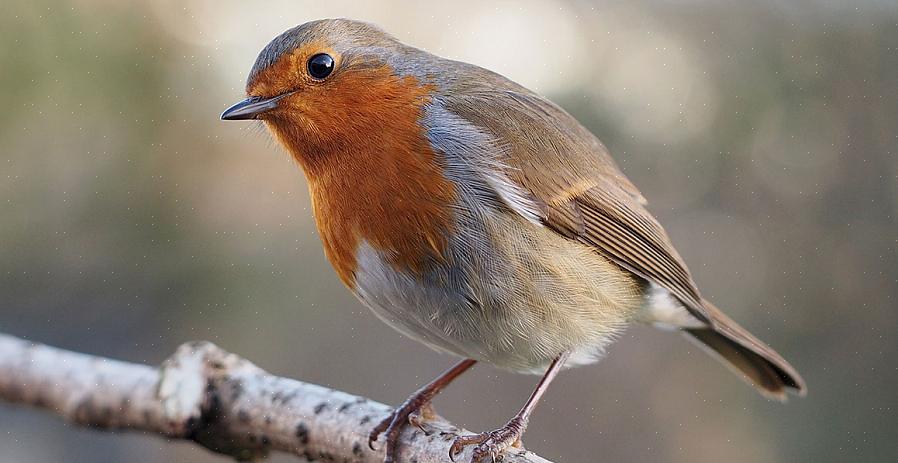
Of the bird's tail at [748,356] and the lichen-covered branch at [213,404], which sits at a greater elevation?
the bird's tail at [748,356]

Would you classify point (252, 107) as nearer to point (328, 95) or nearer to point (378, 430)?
point (328, 95)

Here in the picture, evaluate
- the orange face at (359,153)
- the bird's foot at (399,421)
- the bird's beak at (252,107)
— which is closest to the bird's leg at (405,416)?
the bird's foot at (399,421)

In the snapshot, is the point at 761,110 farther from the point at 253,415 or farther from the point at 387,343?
the point at 253,415

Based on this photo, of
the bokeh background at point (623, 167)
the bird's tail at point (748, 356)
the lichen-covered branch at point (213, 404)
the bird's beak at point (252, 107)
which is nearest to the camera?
the bird's beak at point (252, 107)

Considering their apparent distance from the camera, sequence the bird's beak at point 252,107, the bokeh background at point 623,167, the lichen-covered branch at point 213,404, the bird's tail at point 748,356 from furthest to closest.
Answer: the bokeh background at point 623,167
the bird's tail at point 748,356
the lichen-covered branch at point 213,404
the bird's beak at point 252,107

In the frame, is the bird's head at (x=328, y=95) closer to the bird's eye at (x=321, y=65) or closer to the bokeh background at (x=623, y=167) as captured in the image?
the bird's eye at (x=321, y=65)

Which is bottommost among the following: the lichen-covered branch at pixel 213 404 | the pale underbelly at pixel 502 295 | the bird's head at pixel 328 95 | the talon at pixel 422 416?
the lichen-covered branch at pixel 213 404

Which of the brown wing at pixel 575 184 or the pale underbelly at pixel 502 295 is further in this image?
the brown wing at pixel 575 184
